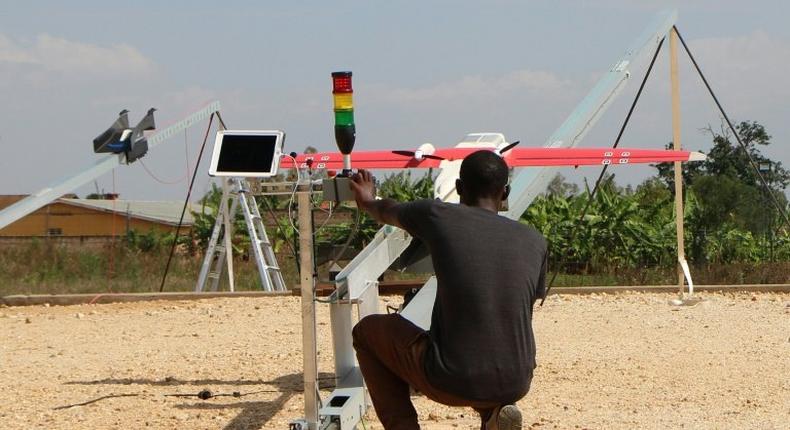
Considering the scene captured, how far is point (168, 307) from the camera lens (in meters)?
14.8

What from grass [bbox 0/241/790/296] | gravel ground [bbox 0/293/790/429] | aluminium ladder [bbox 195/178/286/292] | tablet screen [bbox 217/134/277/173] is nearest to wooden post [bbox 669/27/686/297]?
gravel ground [bbox 0/293/790/429]

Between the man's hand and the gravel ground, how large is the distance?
209cm

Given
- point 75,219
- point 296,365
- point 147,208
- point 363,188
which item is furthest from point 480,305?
point 147,208

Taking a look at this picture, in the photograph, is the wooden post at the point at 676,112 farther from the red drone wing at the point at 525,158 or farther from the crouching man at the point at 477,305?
the crouching man at the point at 477,305

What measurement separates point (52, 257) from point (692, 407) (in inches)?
623

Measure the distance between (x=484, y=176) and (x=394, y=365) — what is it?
3.08 ft

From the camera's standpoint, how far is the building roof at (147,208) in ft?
125

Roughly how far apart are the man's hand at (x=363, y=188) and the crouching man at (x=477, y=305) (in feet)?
1.79

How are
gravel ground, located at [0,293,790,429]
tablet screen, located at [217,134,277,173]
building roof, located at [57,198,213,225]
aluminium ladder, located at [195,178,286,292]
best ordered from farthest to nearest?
building roof, located at [57,198,213,225], aluminium ladder, located at [195,178,286,292], gravel ground, located at [0,293,790,429], tablet screen, located at [217,134,277,173]

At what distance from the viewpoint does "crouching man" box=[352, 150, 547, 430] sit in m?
5.24

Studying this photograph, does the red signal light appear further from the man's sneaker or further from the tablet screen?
the man's sneaker

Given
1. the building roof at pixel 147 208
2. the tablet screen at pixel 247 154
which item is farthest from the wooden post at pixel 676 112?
the building roof at pixel 147 208

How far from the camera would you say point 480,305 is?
206 inches

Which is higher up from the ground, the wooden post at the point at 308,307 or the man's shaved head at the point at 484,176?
the man's shaved head at the point at 484,176
